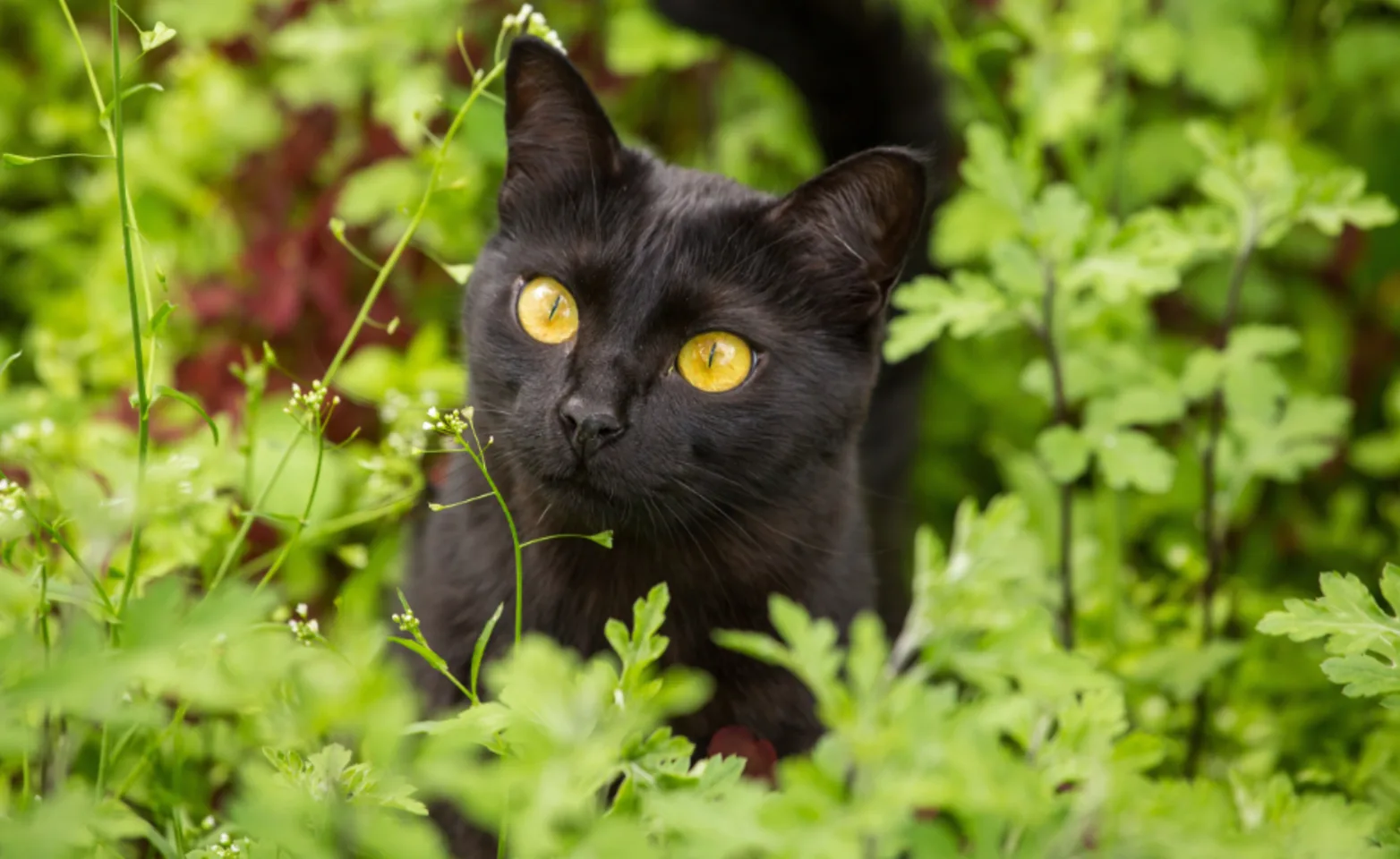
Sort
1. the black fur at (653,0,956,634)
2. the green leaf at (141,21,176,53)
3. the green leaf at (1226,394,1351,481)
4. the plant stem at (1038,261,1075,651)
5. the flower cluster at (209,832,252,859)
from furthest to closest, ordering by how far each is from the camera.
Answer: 1. the black fur at (653,0,956,634)
2. the green leaf at (1226,394,1351,481)
3. the plant stem at (1038,261,1075,651)
4. the green leaf at (141,21,176,53)
5. the flower cluster at (209,832,252,859)

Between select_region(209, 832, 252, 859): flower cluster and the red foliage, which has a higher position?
the red foliage

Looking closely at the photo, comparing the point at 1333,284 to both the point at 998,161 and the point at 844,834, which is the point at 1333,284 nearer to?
the point at 998,161

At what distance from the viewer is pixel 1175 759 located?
1.90 m

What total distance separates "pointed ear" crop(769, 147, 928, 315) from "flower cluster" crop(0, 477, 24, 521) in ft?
3.00

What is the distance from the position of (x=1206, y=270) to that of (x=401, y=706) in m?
2.24

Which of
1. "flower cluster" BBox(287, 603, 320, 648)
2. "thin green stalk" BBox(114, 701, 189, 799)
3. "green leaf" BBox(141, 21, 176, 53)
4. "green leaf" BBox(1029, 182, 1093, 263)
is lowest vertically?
"thin green stalk" BBox(114, 701, 189, 799)

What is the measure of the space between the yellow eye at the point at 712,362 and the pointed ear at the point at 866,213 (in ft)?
0.60

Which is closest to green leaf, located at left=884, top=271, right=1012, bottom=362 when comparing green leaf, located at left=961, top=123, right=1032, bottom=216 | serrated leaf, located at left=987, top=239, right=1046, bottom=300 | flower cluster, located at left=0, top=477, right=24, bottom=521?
serrated leaf, located at left=987, top=239, right=1046, bottom=300

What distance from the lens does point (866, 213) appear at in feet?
4.71

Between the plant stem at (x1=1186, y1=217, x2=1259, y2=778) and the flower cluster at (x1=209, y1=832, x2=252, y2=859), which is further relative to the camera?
the plant stem at (x1=1186, y1=217, x2=1259, y2=778)

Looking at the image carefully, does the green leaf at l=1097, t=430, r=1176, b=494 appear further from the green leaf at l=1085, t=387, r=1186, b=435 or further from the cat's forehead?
the cat's forehead

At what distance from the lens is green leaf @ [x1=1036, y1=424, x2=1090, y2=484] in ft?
5.45

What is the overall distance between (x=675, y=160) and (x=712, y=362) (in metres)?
1.46

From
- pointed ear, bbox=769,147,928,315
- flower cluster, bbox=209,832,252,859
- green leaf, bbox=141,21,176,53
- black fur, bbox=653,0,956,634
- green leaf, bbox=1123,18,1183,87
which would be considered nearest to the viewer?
flower cluster, bbox=209,832,252,859
